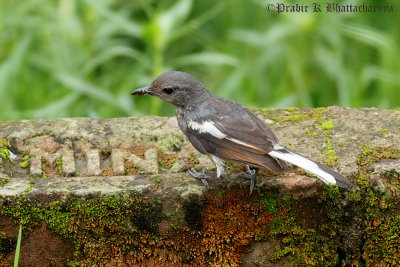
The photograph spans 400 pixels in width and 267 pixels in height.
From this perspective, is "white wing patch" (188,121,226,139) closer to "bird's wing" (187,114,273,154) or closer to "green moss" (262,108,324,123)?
"bird's wing" (187,114,273,154)

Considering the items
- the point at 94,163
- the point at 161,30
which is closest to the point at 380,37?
the point at 161,30

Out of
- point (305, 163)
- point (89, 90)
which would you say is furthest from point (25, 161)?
point (305, 163)

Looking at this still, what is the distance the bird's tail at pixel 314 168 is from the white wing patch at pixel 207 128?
0.37 metres

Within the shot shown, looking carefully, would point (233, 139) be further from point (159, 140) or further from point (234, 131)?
point (159, 140)

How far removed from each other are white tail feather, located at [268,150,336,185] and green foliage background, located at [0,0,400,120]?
7.63ft

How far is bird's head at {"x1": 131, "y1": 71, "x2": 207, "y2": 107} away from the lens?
4484 millimetres

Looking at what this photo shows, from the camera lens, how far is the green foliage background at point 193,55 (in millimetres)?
6348

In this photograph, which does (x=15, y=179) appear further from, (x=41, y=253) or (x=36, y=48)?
(x=36, y=48)

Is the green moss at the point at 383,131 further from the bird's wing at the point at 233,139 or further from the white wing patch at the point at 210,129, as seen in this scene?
the white wing patch at the point at 210,129

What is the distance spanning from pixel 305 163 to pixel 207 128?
703mm

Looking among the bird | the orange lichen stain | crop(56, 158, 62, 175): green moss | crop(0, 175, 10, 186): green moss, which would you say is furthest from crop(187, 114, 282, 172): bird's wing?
crop(0, 175, 10, 186): green moss

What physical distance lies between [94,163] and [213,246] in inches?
37.5

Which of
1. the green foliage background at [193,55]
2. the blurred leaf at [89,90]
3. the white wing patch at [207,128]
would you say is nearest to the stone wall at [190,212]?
the white wing patch at [207,128]

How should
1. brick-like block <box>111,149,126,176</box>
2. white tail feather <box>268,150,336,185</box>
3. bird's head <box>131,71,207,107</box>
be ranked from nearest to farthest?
white tail feather <box>268,150,336,185</box> → brick-like block <box>111,149,126,176</box> → bird's head <box>131,71,207,107</box>
